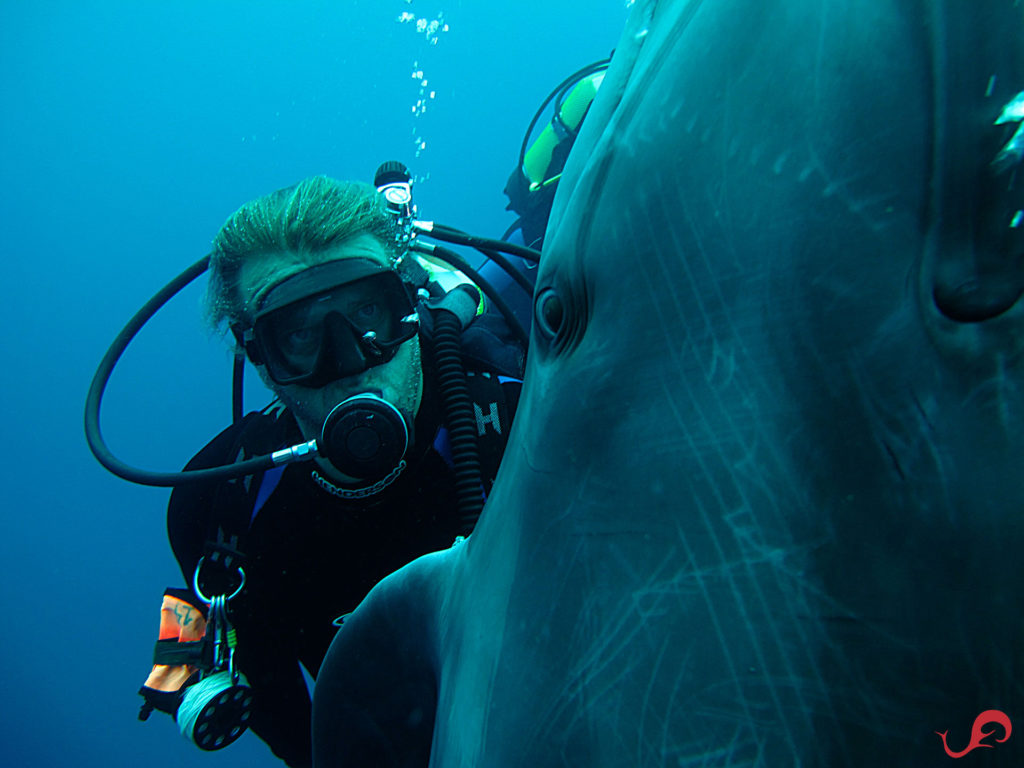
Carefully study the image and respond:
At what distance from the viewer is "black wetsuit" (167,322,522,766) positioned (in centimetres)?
262

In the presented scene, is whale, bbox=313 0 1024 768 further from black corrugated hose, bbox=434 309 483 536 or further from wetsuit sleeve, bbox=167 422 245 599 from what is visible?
wetsuit sleeve, bbox=167 422 245 599

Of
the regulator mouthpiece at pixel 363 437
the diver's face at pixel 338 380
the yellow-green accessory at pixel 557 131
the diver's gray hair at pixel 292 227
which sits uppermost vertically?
the yellow-green accessory at pixel 557 131

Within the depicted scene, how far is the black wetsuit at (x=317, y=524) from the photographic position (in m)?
2.62

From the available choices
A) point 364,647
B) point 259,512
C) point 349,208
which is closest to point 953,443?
point 364,647

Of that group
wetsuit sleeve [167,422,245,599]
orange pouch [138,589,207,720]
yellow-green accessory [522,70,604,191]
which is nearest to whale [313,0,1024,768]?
orange pouch [138,589,207,720]

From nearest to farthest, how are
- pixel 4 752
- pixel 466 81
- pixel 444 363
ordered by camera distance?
pixel 444 363
pixel 4 752
pixel 466 81

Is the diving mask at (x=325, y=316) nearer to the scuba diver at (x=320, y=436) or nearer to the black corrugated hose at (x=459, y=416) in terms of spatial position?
the scuba diver at (x=320, y=436)

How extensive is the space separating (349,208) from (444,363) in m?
0.83

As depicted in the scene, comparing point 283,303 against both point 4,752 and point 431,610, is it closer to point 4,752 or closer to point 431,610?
point 431,610

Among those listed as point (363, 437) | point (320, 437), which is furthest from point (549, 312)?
point (320, 437)

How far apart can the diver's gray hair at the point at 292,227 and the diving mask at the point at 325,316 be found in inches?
Result: 7.0

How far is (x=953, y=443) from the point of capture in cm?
44

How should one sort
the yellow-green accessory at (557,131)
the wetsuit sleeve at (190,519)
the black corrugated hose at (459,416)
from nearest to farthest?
the black corrugated hose at (459,416)
the wetsuit sleeve at (190,519)
the yellow-green accessory at (557,131)

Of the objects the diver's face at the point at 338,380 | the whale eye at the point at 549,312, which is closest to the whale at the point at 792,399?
the whale eye at the point at 549,312
